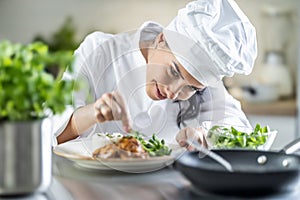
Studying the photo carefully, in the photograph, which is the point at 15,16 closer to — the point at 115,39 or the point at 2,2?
the point at 2,2

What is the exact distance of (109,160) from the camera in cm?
100

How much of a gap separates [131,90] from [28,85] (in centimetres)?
51

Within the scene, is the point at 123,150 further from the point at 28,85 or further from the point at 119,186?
the point at 28,85

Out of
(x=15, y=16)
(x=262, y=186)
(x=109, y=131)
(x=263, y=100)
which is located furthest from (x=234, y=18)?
(x=15, y=16)

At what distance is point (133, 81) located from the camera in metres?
1.32

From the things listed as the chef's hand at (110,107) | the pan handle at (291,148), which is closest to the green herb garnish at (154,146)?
the chef's hand at (110,107)

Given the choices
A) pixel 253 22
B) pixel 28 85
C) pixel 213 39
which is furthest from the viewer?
pixel 253 22

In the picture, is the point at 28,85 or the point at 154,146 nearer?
the point at 28,85

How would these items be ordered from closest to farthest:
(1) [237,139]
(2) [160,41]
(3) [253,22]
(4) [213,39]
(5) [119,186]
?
(5) [119,186]
(1) [237,139]
(4) [213,39]
(2) [160,41]
(3) [253,22]

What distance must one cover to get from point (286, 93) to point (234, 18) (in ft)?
4.97

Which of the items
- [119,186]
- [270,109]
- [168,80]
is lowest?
[270,109]

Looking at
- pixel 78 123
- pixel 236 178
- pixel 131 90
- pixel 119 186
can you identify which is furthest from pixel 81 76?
pixel 236 178

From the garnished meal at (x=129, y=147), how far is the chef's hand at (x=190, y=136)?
1.5 inches

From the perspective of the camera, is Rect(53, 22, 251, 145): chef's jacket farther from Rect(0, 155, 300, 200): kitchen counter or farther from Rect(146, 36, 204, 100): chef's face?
Rect(0, 155, 300, 200): kitchen counter
